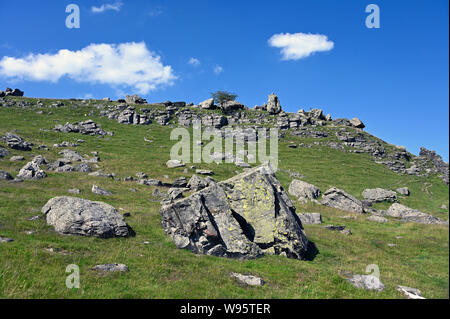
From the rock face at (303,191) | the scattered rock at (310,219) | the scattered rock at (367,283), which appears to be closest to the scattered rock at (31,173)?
the scattered rock at (310,219)

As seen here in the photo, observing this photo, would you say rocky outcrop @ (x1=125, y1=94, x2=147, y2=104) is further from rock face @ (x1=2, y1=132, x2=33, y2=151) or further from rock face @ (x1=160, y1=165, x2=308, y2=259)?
rock face @ (x1=160, y1=165, x2=308, y2=259)

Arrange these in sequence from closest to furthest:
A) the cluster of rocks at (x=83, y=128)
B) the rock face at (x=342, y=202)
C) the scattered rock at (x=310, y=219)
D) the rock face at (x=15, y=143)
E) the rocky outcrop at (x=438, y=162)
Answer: the scattered rock at (x=310, y=219)
the rock face at (x=342, y=202)
the rock face at (x=15, y=143)
the rocky outcrop at (x=438, y=162)
the cluster of rocks at (x=83, y=128)

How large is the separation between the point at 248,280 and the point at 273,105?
131m

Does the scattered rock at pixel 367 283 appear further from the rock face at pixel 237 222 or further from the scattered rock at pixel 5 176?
the scattered rock at pixel 5 176

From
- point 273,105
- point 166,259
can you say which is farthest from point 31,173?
point 273,105

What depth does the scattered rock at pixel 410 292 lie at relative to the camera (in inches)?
534

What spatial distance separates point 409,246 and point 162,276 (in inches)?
956

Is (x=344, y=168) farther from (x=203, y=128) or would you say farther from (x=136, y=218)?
(x=136, y=218)

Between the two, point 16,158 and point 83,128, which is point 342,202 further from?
point 83,128

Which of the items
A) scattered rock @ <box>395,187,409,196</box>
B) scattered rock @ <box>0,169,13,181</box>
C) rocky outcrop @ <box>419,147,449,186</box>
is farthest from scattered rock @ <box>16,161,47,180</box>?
rocky outcrop @ <box>419,147,449,186</box>

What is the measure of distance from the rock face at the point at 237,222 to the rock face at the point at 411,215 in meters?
27.4

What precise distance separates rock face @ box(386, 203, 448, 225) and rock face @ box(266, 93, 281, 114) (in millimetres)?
98947

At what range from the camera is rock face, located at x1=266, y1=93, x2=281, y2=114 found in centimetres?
13606

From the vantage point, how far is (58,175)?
38812 millimetres
